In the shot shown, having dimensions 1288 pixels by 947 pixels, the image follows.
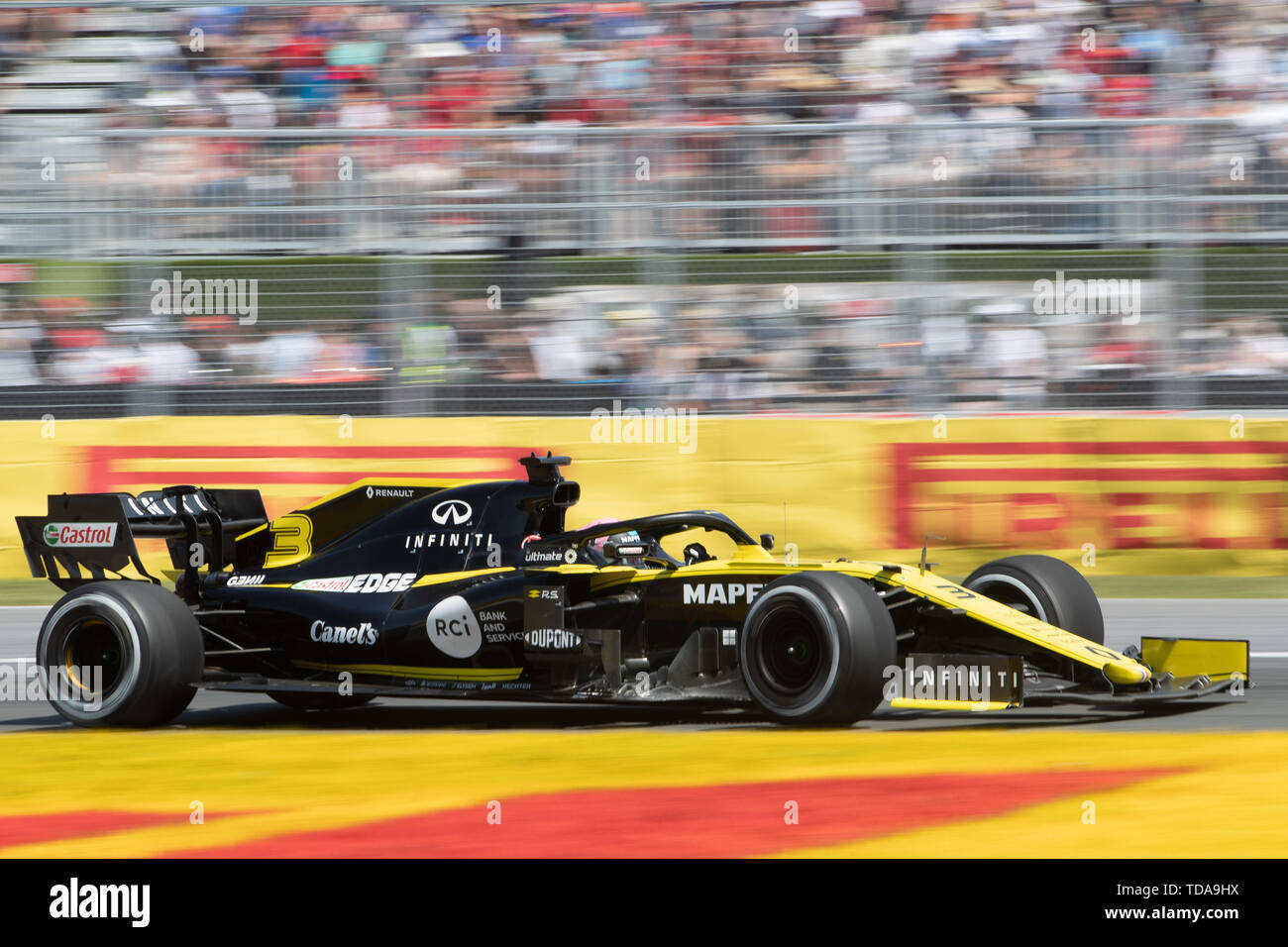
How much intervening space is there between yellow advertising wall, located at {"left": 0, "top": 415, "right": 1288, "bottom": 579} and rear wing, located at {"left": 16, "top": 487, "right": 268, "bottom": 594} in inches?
159

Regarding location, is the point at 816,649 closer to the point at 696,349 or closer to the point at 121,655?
the point at 121,655

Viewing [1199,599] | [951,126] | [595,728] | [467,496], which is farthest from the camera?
[951,126]

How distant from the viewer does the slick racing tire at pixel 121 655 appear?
23.2 feet

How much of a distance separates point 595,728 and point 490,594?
0.70 meters

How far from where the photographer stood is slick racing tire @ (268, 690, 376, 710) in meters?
7.62

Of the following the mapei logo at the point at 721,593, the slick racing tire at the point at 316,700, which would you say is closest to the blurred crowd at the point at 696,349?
the slick racing tire at the point at 316,700

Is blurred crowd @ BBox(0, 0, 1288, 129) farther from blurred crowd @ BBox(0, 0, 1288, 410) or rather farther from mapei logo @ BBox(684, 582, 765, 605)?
mapei logo @ BBox(684, 582, 765, 605)

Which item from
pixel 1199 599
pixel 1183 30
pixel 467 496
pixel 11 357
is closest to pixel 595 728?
pixel 467 496

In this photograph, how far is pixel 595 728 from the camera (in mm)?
7098

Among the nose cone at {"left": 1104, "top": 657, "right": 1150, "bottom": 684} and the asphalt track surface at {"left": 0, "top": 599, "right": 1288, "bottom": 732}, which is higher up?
the nose cone at {"left": 1104, "top": 657, "right": 1150, "bottom": 684}

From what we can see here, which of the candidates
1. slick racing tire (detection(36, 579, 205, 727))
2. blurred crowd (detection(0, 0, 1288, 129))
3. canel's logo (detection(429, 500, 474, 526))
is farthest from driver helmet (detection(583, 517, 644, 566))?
blurred crowd (detection(0, 0, 1288, 129))

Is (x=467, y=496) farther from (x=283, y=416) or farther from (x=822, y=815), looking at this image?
(x=283, y=416)

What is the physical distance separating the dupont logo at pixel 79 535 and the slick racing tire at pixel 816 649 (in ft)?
9.79

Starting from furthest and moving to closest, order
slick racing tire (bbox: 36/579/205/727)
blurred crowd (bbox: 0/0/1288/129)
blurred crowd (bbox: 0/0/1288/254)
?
blurred crowd (bbox: 0/0/1288/129), blurred crowd (bbox: 0/0/1288/254), slick racing tire (bbox: 36/579/205/727)
